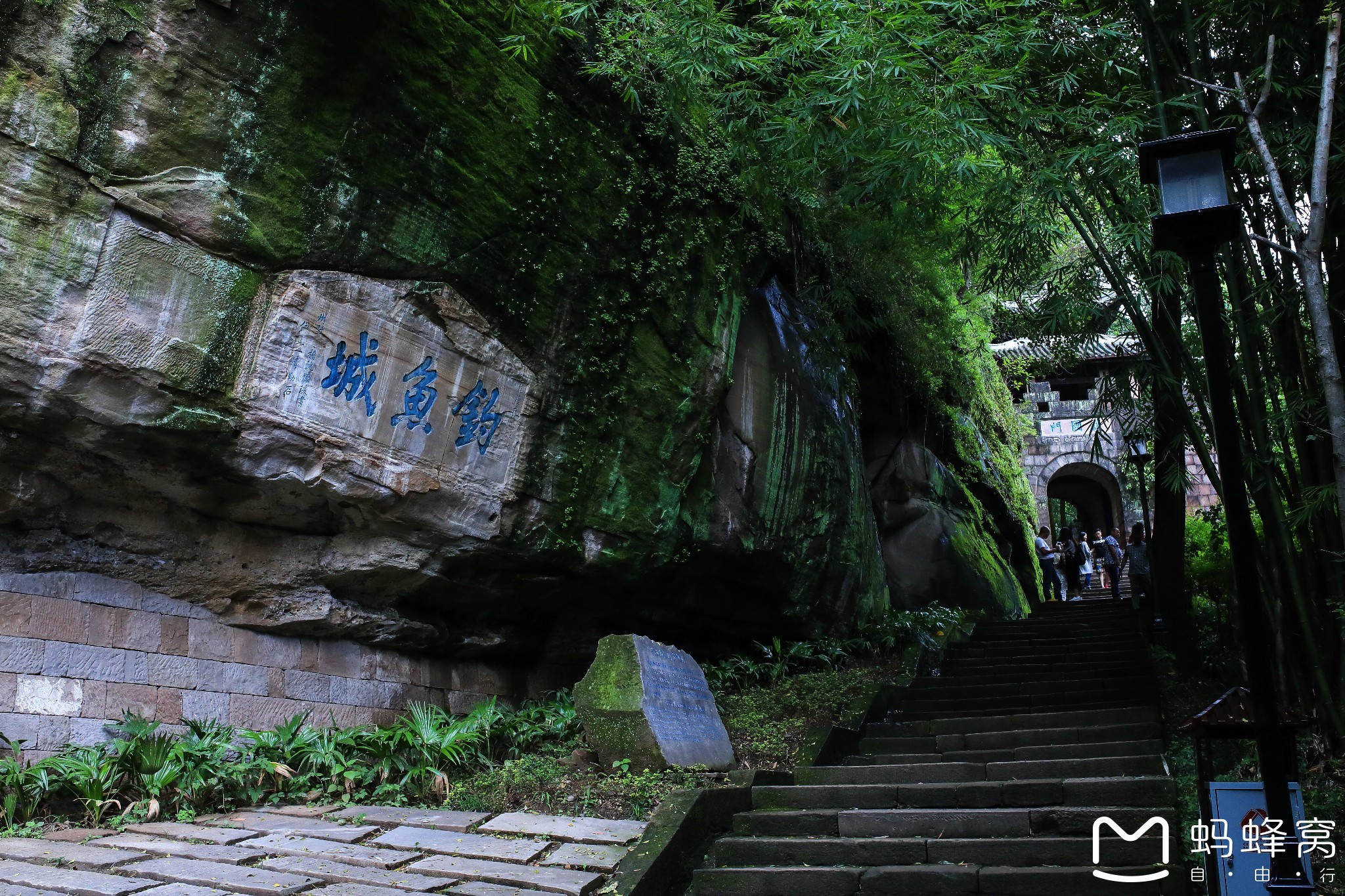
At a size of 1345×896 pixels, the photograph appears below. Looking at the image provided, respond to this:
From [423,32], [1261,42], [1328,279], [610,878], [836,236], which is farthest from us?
[836,236]

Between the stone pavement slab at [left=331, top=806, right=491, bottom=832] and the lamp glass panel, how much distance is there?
14.9 ft

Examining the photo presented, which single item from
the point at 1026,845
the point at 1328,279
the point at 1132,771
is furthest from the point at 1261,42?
the point at 1026,845

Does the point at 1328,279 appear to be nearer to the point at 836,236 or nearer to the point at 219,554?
the point at 836,236

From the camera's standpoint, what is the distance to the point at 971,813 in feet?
16.1

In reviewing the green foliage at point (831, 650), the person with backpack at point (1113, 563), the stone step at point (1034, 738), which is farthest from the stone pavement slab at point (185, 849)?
the person with backpack at point (1113, 563)

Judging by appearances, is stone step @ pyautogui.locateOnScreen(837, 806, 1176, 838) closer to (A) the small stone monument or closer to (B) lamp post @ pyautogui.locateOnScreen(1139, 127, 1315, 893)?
(B) lamp post @ pyautogui.locateOnScreen(1139, 127, 1315, 893)

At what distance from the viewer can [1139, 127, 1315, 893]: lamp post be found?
336 cm

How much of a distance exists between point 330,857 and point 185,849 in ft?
2.33

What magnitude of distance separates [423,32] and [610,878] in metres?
5.51

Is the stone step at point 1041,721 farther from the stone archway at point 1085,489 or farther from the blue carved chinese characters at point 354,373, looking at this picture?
the stone archway at point 1085,489

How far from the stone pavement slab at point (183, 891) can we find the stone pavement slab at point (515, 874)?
2.72 ft

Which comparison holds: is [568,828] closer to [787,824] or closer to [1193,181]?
[787,824]

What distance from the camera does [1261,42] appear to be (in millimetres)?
6043

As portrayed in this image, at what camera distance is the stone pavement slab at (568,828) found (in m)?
4.79
